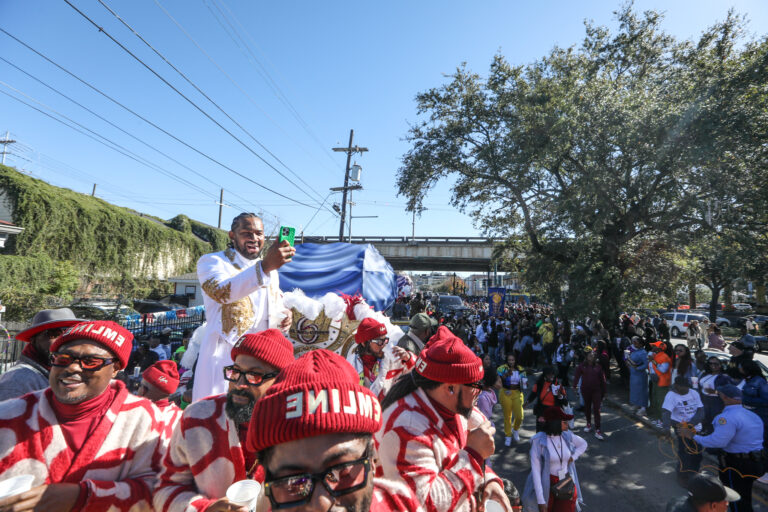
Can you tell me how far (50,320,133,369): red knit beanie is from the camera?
1685 millimetres

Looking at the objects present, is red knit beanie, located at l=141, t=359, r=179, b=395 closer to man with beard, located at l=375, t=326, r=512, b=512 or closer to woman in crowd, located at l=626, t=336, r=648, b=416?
man with beard, located at l=375, t=326, r=512, b=512

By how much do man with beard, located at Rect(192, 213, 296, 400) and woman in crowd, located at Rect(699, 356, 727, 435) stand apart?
611 centimetres

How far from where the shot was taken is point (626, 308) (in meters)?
12.8

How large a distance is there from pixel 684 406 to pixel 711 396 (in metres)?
0.74

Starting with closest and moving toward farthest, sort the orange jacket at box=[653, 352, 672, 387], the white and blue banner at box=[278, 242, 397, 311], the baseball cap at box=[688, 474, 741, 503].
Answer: the baseball cap at box=[688, 474, 741, 503]
the white and blue banner at box=[278, 242, 397, 311]
the orange jacket at box=[653, 352, 672, 387]

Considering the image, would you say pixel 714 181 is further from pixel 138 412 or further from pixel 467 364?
pixel 138 412

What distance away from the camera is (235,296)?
238 centimetres

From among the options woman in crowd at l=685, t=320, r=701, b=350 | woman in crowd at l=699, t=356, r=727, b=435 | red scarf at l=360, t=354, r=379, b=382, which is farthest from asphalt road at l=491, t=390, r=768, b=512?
woman in crowd at l=685, t=320, r=701, b=350

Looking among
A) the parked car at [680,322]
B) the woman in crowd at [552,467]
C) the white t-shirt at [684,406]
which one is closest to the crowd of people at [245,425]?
the woman in crowd at [552,467]

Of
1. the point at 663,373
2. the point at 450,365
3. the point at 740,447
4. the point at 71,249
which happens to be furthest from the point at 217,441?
the point at 71,249

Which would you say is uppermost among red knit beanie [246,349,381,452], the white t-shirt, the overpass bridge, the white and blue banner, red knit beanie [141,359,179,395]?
the overpass bridge

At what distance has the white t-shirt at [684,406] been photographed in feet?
18.6

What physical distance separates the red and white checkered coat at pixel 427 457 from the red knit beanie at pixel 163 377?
101 inches

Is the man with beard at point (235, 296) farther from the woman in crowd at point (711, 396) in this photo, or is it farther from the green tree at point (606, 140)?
the green tree at point (606, 140)
